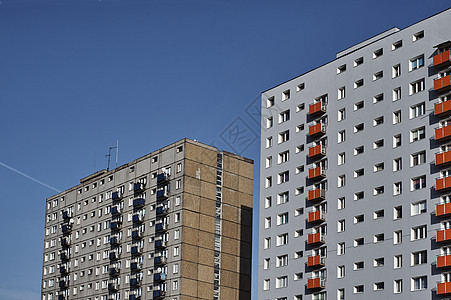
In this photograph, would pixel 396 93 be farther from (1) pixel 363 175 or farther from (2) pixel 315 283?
(2) pixel 315 283

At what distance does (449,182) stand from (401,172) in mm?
5382

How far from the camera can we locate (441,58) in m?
73.5

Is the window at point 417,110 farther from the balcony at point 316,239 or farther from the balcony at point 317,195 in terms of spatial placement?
the balcony at point 316,239

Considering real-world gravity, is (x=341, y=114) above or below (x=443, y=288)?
above

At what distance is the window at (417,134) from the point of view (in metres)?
74.0

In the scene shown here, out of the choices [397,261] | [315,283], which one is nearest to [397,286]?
[397,261]

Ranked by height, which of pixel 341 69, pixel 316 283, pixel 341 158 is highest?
pixel 341 69

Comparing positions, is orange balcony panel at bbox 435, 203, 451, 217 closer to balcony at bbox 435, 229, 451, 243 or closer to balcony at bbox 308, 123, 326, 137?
balcony at bbox 435, 229, 451, 243

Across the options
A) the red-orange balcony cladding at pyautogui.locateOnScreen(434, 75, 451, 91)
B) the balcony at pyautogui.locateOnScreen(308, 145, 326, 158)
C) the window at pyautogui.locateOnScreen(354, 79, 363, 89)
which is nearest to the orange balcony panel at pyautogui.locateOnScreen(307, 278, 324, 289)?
the balcony at pyautogui.locateOnScreen(308, 145, 326, 158)

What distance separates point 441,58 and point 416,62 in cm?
303

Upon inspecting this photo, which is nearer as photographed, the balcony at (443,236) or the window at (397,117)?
the balcony at (443,236)

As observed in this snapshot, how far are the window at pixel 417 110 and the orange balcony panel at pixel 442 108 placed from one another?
1.59m

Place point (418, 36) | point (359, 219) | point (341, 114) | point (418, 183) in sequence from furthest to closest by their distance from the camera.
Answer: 1. point (341, 114)
2. point (359, 219)
3. point (418, 36)
4. point (418, 183)

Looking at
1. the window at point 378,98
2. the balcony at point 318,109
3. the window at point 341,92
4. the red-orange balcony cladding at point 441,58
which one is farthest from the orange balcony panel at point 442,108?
the balcony at point 318,109
